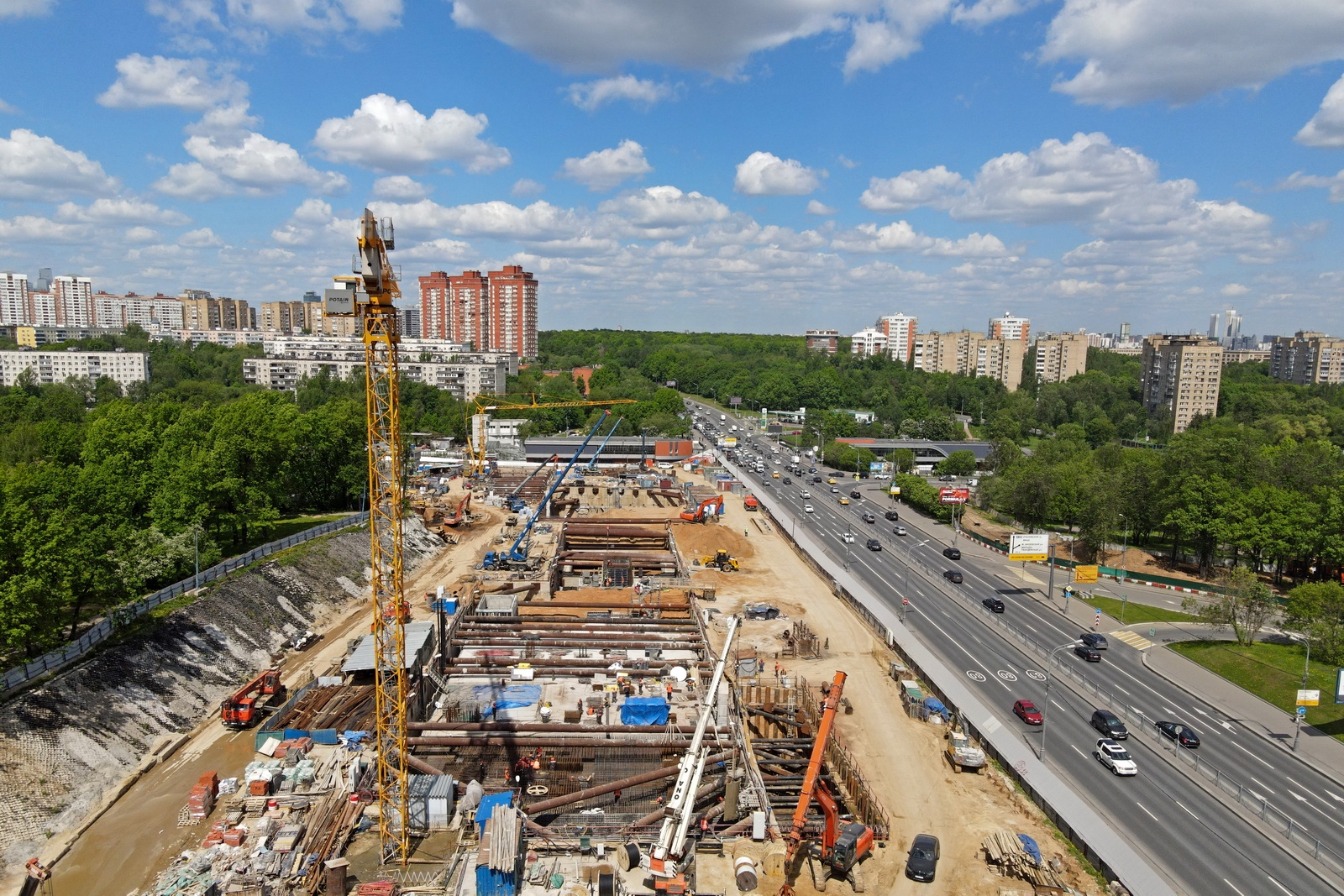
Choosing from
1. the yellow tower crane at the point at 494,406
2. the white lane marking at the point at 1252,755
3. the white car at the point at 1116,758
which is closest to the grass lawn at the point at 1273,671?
the white lane marking at the point at 1252,755

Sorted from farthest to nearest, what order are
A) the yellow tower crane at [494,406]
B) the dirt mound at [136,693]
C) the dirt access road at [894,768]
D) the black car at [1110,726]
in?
the yellow tower crane at [494,406]
the black car at [1110,726]
the dirt mound at [136,693]
the dirt access road at [894,768]

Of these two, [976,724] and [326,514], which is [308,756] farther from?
[326,514]

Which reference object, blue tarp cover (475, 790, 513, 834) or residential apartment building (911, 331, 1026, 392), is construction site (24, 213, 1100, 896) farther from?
residential apartment building (911, 331, 1026, 392)

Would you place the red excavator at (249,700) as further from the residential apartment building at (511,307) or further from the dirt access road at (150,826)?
the residential apartment building at (511,307)

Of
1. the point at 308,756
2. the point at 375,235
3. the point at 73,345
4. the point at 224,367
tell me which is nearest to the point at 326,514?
the point at 308,756

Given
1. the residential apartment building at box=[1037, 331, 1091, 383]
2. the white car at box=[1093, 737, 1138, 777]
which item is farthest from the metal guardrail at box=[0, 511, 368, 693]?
the residential apartment building at box=[1037, 331, 1091, 383]

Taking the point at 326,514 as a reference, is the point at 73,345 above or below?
above

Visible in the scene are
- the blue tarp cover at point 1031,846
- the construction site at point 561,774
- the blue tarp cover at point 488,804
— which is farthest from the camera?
the blue tarp cover at point 488,804
